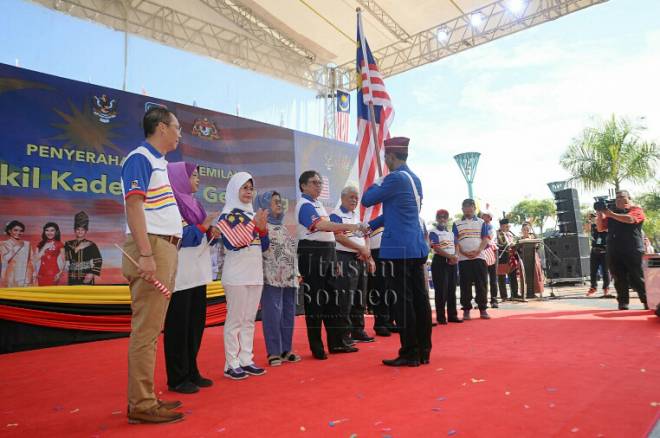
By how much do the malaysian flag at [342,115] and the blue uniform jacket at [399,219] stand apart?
29.0 ft

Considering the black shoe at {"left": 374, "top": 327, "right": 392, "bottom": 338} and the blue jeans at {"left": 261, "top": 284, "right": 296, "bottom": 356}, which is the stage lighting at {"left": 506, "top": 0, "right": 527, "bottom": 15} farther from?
the blue jeans at {"left": 261, "top": 284, "right": 296, "bottom": 356}

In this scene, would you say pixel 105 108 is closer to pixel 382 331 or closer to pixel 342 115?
pixel 382 331

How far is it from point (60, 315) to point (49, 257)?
68 centimetres

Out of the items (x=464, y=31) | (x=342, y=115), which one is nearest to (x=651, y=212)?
(x=464, y=31)

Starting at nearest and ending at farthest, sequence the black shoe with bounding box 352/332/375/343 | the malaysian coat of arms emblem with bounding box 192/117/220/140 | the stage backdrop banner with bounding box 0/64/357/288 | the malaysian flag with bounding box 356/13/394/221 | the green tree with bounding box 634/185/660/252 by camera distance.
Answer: the black shoe with bounding box 352/332/375/343 < the stage backdrop banner with bounding box 0/64/357/288 < the malaysian flag with bounding box 356/13/394/221 < the malaysian coat of arms emblem with bounding box 192/117/220/140 < the green tree with bounding box 634/185/660/252

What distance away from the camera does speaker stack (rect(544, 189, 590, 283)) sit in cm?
1152

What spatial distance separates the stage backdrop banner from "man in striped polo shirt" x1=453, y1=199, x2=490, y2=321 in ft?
12.2

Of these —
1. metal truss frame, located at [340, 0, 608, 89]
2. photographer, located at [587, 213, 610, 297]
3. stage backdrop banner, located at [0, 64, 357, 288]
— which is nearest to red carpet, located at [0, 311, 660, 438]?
stage backdrop banner, located at [0, 64, 357, 288]

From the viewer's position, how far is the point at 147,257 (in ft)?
6.56

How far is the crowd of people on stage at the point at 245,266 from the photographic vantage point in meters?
2.08

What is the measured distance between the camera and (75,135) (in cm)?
540

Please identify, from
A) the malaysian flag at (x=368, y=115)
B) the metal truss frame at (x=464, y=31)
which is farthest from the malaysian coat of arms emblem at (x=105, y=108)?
the metal truss frame at (x=464, y=31)

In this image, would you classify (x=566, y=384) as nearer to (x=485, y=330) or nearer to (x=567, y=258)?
(x=485, y=330)

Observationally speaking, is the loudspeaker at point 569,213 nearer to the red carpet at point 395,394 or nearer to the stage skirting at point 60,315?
the red carpet at point 395,394
